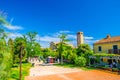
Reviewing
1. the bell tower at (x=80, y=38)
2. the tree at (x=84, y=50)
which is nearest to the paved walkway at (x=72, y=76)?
the tree at (x=84, y=50)

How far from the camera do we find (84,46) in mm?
40906

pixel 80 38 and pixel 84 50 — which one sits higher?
pixel 80 38

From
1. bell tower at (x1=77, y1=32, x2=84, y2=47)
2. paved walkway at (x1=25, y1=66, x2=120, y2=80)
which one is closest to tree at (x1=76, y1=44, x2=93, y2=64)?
paved walkway at (x1=25, y1=66, x2=120, y2=80)

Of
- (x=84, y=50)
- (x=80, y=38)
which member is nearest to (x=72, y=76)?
(x=84, y=50)

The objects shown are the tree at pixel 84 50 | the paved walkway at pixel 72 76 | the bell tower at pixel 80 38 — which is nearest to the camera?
the paved walkway at pixel 72 76

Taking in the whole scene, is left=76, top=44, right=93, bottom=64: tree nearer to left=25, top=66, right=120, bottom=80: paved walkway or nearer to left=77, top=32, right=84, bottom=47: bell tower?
left=25, top=66, right=120, bottom=80: paved walkway

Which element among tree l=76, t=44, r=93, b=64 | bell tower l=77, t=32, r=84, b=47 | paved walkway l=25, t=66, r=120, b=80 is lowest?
paved walkway l=25, t=66, r=120, b=80

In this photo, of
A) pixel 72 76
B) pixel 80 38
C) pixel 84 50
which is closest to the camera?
pixel 72 76

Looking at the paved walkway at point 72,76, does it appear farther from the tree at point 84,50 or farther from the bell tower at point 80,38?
the bell tower at point 80,38

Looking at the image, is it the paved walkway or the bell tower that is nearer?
the paved walkway

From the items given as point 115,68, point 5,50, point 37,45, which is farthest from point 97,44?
point 5,50

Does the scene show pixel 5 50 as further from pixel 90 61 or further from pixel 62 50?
pixel 62 50

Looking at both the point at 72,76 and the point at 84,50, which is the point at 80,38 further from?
the point at 72,76

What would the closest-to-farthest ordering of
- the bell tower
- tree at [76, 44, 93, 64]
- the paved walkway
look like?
the paved walkway < tree at [76, 44, 93, 64] < the bell tower
